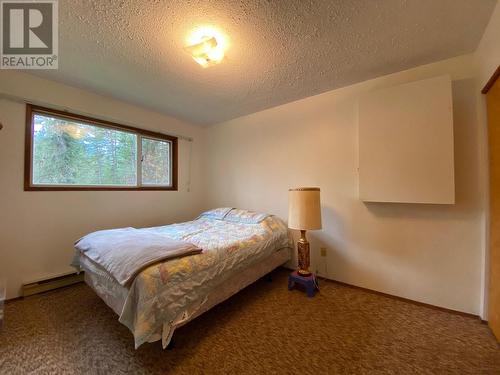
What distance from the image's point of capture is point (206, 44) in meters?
1.58

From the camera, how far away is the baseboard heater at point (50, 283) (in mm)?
2074

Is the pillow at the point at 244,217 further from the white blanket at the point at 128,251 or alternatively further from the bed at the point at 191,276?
the white blanket at the point at 128,251

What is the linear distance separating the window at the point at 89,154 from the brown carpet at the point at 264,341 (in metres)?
1.31

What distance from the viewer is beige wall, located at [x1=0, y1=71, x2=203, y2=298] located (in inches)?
79.4

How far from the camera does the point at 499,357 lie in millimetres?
1377

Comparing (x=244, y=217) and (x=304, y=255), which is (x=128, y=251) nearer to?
(x=244, y=217)

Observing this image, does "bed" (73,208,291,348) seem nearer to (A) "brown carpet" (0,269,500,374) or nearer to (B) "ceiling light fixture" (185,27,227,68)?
(A) "brown carpet" (0,269,500,374)

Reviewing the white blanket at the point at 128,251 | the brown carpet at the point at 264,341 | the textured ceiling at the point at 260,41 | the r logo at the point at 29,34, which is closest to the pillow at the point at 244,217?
the brown carpet at the point at 264,341

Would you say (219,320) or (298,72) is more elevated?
(298,72)

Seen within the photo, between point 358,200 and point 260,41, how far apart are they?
1894mm

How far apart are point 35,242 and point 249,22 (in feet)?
9.77

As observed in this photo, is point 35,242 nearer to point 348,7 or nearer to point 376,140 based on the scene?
point 348,7

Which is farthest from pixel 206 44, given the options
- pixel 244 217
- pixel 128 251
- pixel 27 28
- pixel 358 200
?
pixel 358 200

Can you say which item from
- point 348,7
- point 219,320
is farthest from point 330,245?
point 348,7
